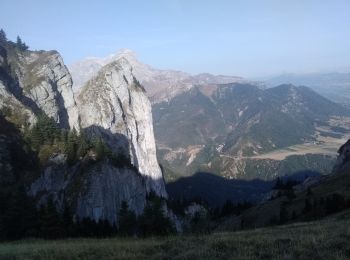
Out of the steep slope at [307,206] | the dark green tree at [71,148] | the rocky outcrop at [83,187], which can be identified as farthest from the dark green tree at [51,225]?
the dark green tree at [71,148]

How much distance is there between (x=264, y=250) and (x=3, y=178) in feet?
311

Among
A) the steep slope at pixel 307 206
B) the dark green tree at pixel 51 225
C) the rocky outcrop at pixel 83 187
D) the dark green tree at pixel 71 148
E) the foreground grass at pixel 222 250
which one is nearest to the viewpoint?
the foreground grass at pixel 222 250

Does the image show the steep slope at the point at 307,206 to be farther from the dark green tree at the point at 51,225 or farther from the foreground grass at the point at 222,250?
the foreground grass at the point at 222,250

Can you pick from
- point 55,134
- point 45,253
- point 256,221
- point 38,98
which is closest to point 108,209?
point 55,134

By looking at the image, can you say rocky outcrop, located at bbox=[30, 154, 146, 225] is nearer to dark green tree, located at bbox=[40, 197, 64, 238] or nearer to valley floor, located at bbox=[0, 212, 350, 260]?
dark green tree, located at bbox=[40, 197, 64, 238]

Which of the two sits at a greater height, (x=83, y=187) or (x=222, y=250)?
(x=222, y=250)

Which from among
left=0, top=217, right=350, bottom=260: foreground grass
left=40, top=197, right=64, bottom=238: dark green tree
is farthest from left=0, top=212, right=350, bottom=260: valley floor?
left=40, top=197, right=64, bottom=238: dark green tree

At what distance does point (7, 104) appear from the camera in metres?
140

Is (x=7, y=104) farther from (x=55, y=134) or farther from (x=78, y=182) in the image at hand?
(x=78, y=182)

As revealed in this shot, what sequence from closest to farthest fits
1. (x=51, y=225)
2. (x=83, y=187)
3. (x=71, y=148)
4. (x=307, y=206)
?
(x=51, y=225) < (x=307, y=206) < (x=83, y=187) < (x=71, y=148)

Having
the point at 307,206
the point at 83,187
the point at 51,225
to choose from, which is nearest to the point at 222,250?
the point at 51,225

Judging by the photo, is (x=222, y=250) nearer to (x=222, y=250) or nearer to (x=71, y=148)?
(x=222, y=250)

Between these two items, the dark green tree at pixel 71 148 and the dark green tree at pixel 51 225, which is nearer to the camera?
the dark green tree at pixel 51 225


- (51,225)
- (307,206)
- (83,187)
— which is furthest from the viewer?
(83,187)
